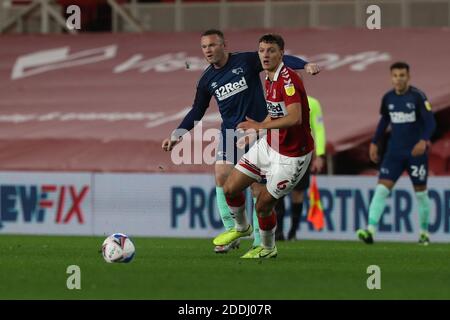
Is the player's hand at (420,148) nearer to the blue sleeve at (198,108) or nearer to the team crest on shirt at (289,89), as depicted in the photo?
the blue sleeve at (198,108)

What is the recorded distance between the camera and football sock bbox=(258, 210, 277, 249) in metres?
11.1

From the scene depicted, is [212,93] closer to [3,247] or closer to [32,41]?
[3,247]

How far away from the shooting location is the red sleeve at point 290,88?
10750 mm

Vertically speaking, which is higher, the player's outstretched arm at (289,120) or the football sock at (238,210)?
the player's outstretched arm at (289,120)

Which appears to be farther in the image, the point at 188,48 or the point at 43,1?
the point at 43,1

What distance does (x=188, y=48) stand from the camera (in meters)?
22.6

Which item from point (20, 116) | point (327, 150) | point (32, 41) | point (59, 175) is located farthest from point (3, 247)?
point (32, 41)

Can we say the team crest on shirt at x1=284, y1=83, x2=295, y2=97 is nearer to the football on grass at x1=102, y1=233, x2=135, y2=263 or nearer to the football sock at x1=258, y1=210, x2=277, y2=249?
the football sock at x1=258, y1=210, x2=277, y2=249

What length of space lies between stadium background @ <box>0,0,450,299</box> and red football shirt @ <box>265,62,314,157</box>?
991 mm

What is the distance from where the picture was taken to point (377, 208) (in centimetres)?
Result: 1512

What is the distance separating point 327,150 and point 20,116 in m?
5.93

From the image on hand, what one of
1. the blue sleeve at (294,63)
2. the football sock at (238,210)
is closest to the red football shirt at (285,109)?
the blue sleeve at (294,63)

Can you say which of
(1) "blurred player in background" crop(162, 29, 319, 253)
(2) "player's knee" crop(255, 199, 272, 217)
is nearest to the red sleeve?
(2) "player's knee" crop(255, 199, 272, 217)

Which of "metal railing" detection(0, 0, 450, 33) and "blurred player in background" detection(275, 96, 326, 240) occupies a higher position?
"metal railing" detection(0, 0, 450, 33)
